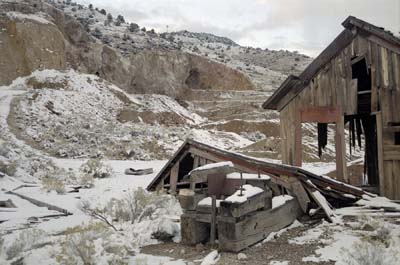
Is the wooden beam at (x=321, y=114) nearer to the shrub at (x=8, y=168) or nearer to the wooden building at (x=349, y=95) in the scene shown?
the wooden building at (x=349, y=95)

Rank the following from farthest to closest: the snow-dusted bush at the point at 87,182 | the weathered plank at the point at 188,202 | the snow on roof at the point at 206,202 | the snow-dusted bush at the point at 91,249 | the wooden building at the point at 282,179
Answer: the snow-dusted bush at the point at 87,182 < the wooden building at the point at 282,179 < the weathered plank at the point at 188,202 < the snow on roof at the point at 206,202 < the snow-dusted bush at the point at 91,249

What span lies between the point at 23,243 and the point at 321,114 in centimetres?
754

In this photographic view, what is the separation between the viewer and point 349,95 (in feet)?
32.3

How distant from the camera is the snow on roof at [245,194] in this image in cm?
579


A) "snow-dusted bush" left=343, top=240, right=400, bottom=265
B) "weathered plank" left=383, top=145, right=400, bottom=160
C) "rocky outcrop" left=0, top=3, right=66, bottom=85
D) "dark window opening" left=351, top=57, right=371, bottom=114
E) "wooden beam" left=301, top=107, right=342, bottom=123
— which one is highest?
"rocky outcrop" left=0, top=3, right=66, bottom=85

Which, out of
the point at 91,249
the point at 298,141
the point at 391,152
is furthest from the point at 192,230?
the point at 391,152

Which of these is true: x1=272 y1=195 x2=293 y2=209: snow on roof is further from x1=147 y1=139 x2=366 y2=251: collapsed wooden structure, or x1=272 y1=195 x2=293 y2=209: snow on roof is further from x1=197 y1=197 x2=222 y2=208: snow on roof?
x1=197 y1=197 x2=222 y2=208: snow on roof

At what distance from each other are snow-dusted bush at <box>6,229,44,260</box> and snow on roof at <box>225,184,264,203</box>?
3061 millimetres

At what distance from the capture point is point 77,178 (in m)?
14.8

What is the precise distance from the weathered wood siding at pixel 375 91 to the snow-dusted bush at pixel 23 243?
674 centimetres

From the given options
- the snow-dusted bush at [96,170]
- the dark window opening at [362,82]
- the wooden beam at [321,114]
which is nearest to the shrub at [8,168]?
the snow-dusted bush at [96,170]

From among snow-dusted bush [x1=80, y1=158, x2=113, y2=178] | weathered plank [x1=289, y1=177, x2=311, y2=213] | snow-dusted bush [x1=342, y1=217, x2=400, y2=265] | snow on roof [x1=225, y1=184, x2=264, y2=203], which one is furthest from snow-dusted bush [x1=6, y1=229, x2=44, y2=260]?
snow-dusted bush [x1=80, y1=158, x2=113, y2=178]

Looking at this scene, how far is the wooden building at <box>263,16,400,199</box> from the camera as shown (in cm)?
924

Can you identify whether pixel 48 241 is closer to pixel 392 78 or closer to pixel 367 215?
pixel 367 215
